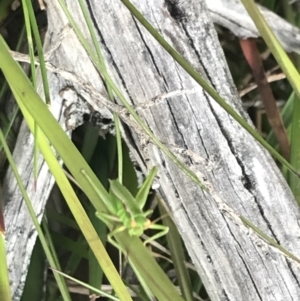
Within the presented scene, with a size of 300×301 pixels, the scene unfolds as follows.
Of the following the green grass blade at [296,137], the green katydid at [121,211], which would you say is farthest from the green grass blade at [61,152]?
the green grass blade at [296,137]

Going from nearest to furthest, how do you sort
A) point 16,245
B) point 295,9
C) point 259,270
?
1. point 259,270
2. point 16,245
3. point 295,9

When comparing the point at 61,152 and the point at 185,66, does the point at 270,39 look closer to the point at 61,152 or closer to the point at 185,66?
the point at 185,66

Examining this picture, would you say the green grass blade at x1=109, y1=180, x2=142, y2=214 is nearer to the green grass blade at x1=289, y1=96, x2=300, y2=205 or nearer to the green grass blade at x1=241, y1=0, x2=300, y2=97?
the green grass blade at x1=241, y1=0, x2=300, y2=97

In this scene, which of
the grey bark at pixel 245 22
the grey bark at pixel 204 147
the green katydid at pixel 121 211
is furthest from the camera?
the grey bark at pixel 245 22

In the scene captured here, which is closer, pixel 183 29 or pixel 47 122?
pixel 47 122

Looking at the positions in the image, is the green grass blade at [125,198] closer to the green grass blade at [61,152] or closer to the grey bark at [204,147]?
the green grass blade at [61,152]

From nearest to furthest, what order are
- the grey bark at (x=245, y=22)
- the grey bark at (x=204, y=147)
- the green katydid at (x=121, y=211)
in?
the green katydid at (x=121, y=211)
the grey bark at (x=204, y=147)
the grey bark at (x=245, y=22)

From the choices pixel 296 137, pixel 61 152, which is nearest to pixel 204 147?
pixel 296 137

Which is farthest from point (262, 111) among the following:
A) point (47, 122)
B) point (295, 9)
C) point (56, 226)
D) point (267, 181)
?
point (47, 122)

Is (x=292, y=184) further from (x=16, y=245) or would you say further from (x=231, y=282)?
(x=16, y=245)
